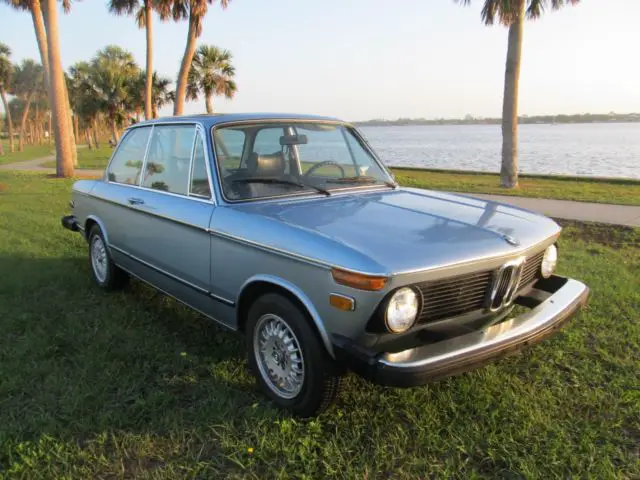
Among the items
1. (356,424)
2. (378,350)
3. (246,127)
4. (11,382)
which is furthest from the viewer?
(246,127)

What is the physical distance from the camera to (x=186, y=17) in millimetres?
20469

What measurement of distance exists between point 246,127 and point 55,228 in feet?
18.7

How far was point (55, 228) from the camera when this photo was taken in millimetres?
8156

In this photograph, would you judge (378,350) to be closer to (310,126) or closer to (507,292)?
(507,292)

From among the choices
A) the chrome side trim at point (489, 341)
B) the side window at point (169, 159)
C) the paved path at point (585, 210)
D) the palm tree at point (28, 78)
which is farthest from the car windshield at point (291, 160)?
the palm tree at point (28, 78)

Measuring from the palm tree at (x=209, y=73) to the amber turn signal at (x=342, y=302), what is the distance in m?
34.3

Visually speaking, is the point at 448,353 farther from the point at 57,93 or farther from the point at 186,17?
the point at 186,17

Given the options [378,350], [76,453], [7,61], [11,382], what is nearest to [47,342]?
[11,382]

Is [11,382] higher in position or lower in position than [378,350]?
lower

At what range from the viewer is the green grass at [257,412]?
8.41 feet

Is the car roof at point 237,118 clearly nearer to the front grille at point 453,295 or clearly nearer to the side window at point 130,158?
the side window at point 130,158

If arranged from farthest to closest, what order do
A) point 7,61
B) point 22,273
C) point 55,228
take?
point 7,61 → point 55,228 → point 22,273

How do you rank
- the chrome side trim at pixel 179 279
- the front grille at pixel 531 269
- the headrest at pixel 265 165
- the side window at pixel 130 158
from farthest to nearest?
the side window at pixel 130 158 < the headrest at pixel 265 165 < the chrome side trim at pixel 179 279 < the front grille at pixel 531 269

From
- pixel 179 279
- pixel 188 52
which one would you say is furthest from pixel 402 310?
pixel 188 52
